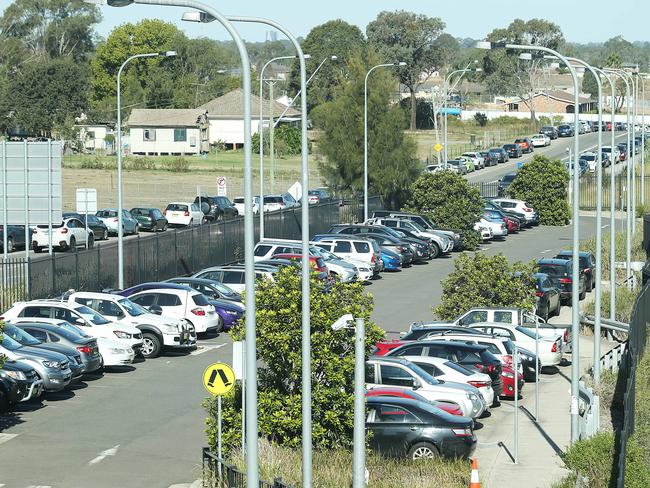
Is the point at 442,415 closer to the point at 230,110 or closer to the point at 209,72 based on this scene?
the point at 230,110

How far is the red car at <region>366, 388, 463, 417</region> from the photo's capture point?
69.9 ft

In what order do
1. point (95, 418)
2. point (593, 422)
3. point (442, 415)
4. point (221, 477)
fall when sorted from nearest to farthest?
point (221, 477), point (442, 415), point (593, 422), point (95, 418)

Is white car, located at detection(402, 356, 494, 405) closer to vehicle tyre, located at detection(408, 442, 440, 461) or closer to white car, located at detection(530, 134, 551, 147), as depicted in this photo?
vehicle tyre, located at detection(408, 442, 440, 461)

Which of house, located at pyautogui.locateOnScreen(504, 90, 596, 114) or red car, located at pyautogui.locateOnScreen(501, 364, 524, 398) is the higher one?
house, located at pyautogui.locateOnScreen(504, 90, 596, 114)

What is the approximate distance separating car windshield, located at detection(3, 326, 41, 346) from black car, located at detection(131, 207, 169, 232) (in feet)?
97.2

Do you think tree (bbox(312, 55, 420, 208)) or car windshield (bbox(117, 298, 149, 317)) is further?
tree (bbox(312, 55, 420, 208))

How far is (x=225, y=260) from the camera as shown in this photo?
4625 centimetres

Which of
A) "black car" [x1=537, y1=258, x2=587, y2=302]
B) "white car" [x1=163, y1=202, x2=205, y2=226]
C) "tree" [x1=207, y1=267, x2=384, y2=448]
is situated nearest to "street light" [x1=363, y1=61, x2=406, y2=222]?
"white car" [x1=163, y1=202, x2=205, y2=226]

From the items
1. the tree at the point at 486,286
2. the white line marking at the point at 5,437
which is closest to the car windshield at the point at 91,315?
the white line marking at the point at 5,437

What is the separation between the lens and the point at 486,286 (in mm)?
31828

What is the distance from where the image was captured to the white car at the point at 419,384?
22.4 meters

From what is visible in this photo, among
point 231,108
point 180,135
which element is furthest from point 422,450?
point 231,108

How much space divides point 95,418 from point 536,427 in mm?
8091

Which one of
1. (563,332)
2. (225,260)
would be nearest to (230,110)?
(225,260)
